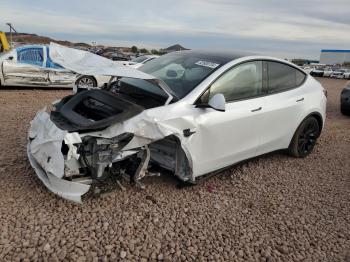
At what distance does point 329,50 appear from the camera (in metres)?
87.6

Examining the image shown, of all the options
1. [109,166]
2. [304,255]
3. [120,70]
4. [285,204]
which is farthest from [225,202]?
[120,70]

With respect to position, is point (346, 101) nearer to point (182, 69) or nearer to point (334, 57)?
point (182, 69)

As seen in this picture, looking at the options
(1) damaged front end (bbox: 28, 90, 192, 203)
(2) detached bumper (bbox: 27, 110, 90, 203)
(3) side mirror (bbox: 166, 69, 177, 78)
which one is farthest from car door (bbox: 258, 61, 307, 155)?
(2) detached bumper (bbox: 27, 110, 90, 203)

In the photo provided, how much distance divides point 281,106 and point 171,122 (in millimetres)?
1913

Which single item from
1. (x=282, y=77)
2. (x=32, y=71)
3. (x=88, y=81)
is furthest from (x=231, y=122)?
(x=32, y=71)

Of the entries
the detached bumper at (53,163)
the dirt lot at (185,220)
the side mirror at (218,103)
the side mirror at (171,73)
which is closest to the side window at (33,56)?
the dirt lot at (185,220)

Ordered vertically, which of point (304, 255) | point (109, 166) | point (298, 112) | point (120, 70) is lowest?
point (304, 255)

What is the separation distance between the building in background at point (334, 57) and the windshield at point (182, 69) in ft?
294

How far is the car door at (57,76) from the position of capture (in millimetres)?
10945

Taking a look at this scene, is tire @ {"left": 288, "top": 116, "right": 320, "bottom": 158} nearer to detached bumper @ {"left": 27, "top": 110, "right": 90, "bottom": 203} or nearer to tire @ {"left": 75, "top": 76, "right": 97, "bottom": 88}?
detached bumper @ {"left": 27, "top": 110, "right": 90, "bottom": 203}

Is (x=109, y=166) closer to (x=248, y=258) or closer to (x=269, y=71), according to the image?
(x=248, y=258)

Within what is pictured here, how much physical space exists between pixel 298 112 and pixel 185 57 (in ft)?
6.07

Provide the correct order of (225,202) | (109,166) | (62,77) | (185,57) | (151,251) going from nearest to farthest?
1. (151,251)
2. (109,166)
3. (225,202)
4. (185,57)
5. (62,77)

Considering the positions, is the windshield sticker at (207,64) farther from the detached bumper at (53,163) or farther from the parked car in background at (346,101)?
the parked car in background at (346,101)
